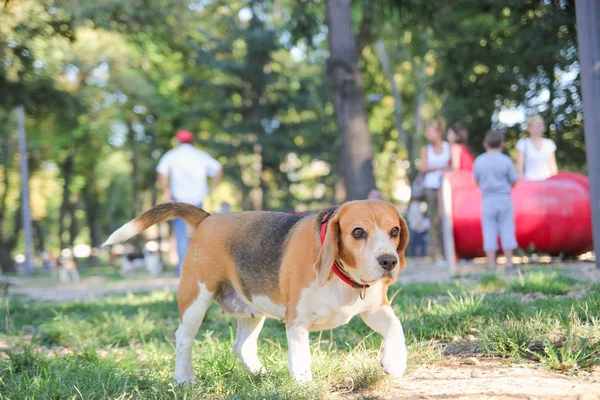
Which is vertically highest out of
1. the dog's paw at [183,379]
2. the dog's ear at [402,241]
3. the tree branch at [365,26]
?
the tree branch at [365,26]

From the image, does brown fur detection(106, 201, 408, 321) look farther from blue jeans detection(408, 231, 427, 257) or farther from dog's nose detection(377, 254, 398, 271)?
blue jeans detection(408, 231, 427, 257)

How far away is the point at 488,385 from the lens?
3566 millimetres

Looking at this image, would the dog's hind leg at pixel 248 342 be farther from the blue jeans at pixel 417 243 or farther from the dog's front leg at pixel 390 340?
the blue jeans at pixel 417 243

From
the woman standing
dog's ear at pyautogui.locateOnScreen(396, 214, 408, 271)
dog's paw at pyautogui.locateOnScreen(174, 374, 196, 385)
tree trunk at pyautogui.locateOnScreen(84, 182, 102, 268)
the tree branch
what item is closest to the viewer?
dog's ear at pyautogui.locateOnScreen(396, 214, 408, 271)

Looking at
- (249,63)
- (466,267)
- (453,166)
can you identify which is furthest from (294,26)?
(249,63)

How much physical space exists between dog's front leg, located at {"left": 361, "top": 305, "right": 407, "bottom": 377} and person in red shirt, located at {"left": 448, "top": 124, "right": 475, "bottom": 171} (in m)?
7.82

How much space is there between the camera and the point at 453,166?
37.4 feet

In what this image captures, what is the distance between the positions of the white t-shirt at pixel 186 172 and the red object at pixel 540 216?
402 centimetres

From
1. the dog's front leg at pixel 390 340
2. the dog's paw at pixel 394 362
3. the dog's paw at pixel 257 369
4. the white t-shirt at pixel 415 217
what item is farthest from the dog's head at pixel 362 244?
the white t-shirt at pixel 415 217

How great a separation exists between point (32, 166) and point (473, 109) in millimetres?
21734

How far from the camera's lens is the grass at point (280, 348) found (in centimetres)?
382

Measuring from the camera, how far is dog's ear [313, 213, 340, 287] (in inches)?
139

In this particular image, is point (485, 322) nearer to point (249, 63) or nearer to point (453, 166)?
point (453, 166)

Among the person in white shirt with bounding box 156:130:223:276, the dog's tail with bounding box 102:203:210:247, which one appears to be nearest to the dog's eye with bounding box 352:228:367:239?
the dog's tail with bounding box 102:203:210:247
